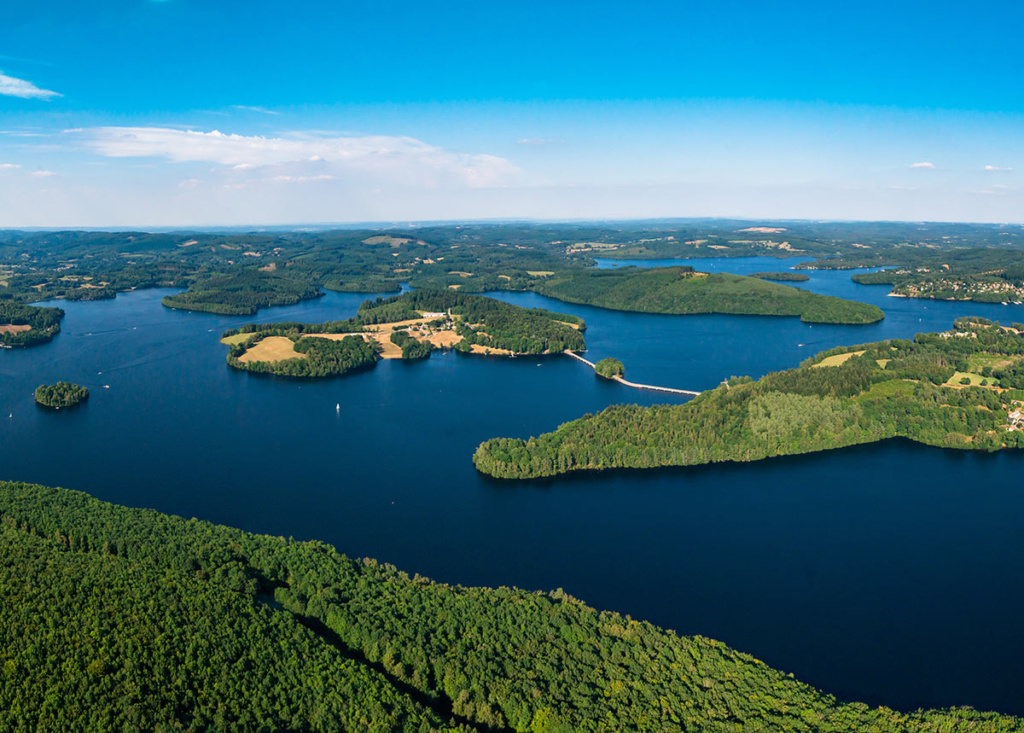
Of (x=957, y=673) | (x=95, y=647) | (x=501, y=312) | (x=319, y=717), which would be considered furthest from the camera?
(x=501, y=312)

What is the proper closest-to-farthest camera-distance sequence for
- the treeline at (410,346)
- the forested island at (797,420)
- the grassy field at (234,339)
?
the forested island at (797,420), the treeline at (410,346), the grassy field at (234,339)

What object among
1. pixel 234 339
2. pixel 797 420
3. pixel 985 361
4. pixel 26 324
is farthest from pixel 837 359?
pixel 26 324

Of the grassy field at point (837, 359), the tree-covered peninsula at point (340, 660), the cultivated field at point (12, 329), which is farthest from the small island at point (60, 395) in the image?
the grassy field at point (837, 359)

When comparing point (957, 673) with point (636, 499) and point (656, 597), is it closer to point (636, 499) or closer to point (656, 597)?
point (656, 597)

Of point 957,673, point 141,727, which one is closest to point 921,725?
point 957,673

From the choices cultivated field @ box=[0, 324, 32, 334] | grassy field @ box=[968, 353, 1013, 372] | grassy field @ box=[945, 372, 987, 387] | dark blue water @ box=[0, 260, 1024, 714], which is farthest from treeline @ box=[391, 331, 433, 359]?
grassy field @ box=[968, 353, 1013, 372]

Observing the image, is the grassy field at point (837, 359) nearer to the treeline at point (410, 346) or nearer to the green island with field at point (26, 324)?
the treeline at point (410, 346)

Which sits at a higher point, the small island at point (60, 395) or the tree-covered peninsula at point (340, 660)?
the small island at point (60, 395)
